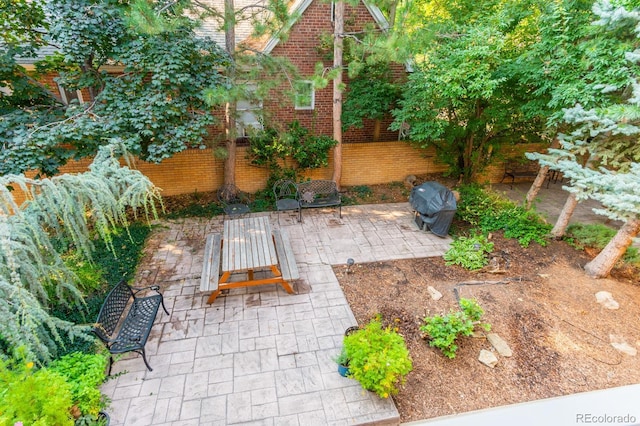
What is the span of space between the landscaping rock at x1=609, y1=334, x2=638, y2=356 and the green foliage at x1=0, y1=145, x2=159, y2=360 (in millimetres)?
7053

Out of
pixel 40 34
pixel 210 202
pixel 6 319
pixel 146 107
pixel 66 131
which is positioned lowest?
pixel 210 202

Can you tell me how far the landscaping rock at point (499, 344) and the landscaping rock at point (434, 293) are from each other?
100 cm

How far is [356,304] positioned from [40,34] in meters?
8.13

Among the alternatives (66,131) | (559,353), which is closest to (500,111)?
(559,353)

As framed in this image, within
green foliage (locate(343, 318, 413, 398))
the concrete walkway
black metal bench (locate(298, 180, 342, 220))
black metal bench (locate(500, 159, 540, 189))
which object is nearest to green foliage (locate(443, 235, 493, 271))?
the concrete walkway

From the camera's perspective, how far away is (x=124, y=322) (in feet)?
15.3

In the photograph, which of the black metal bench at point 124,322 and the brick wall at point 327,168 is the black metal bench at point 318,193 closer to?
the brick wall at point 327,168

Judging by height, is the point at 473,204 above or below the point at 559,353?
above

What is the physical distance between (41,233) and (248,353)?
2.99 meters

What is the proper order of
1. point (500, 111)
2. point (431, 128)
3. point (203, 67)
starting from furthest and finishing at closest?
point (431, 128) < point (500, 111) < point (203, 67)

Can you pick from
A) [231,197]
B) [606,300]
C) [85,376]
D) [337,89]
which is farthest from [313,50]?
[85,376]

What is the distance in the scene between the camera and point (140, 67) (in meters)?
6.38

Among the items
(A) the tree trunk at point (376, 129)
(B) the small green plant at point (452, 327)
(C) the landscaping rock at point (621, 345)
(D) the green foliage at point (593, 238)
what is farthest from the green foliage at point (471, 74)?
(C) the landscaping rock at point (621, 345)

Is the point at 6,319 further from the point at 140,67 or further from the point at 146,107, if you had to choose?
the point at 140,67
